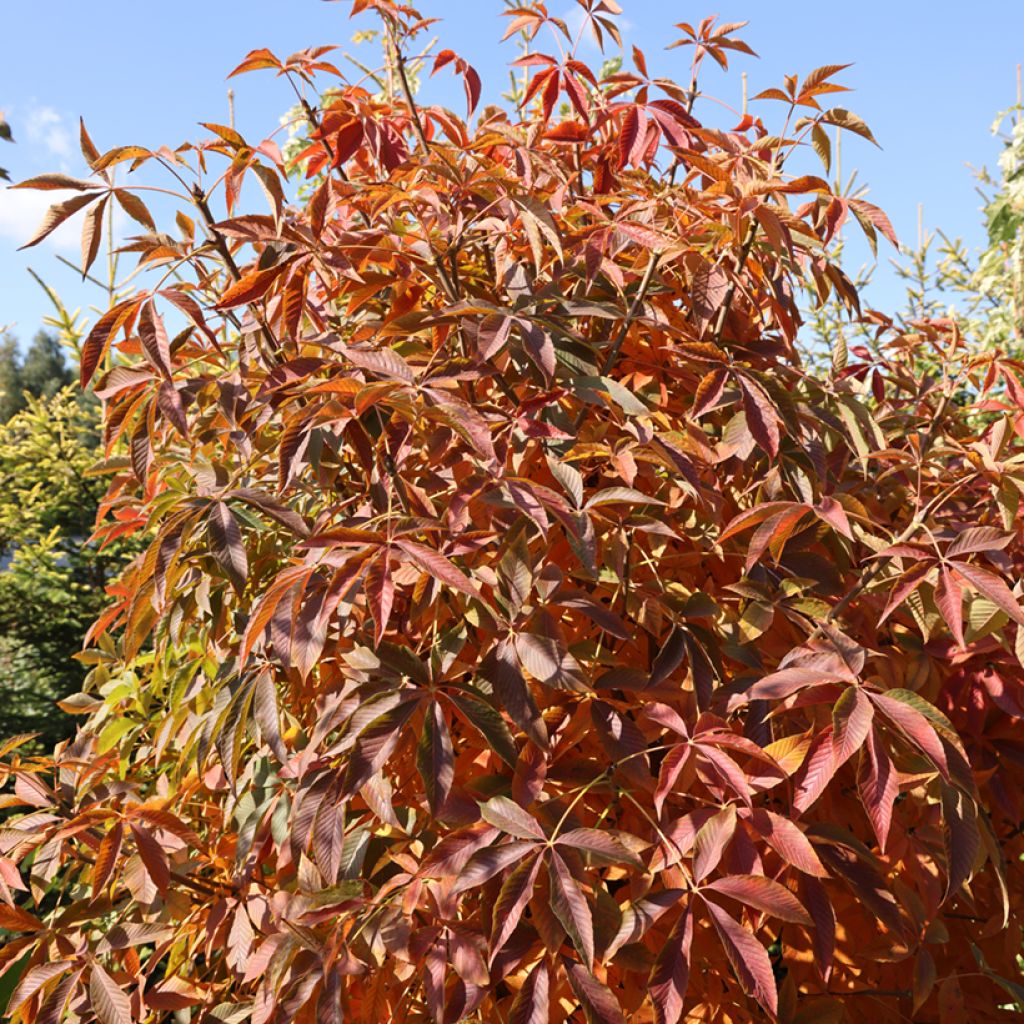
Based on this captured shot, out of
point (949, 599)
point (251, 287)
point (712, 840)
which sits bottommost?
point (712, 840)

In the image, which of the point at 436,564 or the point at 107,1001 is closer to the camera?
the point at 436,564

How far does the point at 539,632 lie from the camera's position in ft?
4.00

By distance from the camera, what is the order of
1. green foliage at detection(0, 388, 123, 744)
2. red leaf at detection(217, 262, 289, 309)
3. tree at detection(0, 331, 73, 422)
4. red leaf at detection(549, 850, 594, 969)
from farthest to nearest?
tree at detection(0, 331, 73, 422) → green foliage at detection(0, 388, 123, 744) → red leaf at detection(217, 262, 289, 309) → red leaf at detection(549, 850, 594, 969)

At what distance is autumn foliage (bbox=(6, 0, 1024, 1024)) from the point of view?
1.17 meters

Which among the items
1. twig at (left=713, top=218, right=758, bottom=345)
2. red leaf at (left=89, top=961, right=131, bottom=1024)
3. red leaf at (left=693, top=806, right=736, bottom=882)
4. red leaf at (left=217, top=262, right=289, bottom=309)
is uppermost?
twig at (left=713, top=218, right=758, bottom=345)

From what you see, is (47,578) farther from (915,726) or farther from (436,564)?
(915,726)

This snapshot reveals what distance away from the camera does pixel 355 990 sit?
1.44 metres

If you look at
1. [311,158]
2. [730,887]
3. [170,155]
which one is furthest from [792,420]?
[311,158]

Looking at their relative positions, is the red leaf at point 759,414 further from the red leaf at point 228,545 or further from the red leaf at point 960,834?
the red leaf at point 228,545

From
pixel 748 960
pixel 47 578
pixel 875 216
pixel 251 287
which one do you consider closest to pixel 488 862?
pixel 748 960

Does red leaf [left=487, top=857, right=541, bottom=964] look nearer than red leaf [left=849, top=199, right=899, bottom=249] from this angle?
Yes

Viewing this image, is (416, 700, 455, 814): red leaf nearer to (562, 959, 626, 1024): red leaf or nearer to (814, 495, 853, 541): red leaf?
(562, 959, 626, 1024): red leaf

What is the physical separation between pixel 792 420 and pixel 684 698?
426mm

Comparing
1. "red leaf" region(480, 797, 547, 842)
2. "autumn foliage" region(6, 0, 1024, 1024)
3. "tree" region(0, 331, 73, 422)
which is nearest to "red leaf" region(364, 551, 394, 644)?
"autumn foliage" region(6, 0, 1024, 1024)
